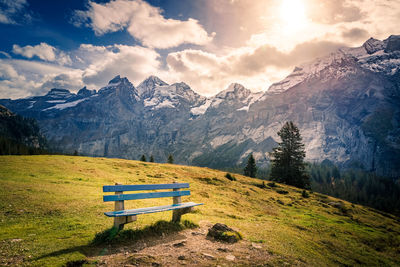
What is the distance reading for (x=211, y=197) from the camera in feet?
71.4

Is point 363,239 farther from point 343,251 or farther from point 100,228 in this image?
point 100,228

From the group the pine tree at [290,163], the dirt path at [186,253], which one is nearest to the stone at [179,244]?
the dirt path at [186,253]

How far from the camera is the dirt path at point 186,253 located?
23.2 feet

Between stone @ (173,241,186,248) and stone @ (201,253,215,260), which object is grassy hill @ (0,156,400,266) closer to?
stone @ (173,241,186,248)

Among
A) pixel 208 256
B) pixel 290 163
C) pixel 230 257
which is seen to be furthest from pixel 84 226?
pixel 290 163

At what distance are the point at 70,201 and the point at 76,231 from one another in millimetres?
4939

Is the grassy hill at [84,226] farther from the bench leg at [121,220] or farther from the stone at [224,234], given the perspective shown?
the bench leg at [121,220]

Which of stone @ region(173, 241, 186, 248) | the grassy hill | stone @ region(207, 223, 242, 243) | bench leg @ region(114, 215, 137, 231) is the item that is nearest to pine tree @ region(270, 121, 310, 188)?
the grassy hill

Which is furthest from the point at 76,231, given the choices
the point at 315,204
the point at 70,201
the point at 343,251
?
the point at 315,204

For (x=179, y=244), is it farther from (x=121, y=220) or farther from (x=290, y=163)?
(x=290, y=163)

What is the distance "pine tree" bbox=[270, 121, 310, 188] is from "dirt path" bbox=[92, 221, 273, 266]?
47.4 metres

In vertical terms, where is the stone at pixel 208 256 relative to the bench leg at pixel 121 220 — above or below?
below

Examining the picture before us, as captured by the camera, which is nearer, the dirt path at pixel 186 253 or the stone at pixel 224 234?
the dirt path at pixel 186 253

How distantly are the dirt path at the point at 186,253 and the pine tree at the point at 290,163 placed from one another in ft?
155
